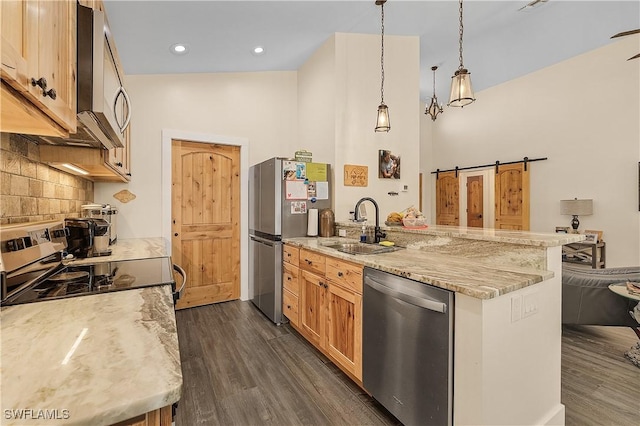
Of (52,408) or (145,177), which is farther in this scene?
(145,177)

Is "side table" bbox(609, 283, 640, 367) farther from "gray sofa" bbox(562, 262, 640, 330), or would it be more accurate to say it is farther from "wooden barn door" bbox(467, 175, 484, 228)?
"wooden barn door" bbox(467, 175, 484, 228)

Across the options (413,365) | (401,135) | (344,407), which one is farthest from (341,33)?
(344,407)

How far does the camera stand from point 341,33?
3385mm

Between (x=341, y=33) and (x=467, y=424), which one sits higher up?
(x=341, y=33)

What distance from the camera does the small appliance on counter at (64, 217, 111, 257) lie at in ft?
6.87

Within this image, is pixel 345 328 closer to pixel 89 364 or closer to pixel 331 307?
pixel 331 307

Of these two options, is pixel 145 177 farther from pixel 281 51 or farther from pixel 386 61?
pixel 386 61

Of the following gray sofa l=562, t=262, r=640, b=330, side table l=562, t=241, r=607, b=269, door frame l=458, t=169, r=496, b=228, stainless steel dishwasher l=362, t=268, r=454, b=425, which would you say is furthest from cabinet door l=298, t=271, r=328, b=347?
door frame l=458, t=169, r=496, b=228

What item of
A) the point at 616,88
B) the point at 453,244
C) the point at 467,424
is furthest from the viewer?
the point at 616,88

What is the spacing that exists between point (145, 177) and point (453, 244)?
129 inches

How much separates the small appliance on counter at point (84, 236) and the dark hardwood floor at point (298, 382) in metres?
1.13

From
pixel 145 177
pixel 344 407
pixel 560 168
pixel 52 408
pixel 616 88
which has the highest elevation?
pixel 616 88

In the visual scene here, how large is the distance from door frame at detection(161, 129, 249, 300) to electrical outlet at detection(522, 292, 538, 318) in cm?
320

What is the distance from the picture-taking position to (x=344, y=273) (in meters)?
2.17
